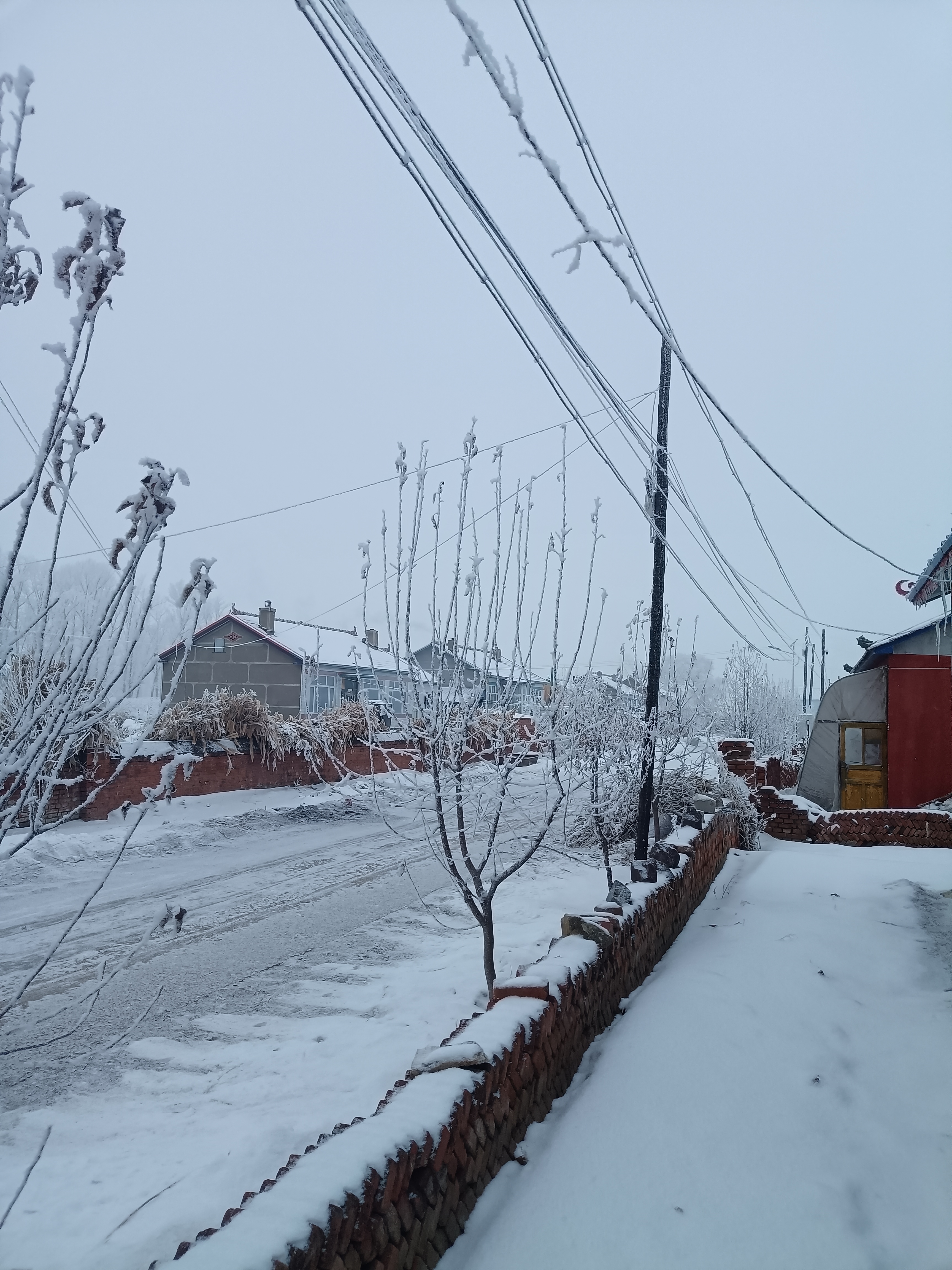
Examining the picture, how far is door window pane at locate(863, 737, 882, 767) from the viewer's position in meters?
15.5

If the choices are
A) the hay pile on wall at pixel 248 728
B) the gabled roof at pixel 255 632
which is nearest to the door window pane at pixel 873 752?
the hay pile on wall at pixel 248 728

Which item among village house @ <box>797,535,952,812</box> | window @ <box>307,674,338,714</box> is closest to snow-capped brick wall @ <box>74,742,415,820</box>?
village house @ <box>797,535,952,812</box>

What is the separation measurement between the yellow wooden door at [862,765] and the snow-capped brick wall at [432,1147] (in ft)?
41.2

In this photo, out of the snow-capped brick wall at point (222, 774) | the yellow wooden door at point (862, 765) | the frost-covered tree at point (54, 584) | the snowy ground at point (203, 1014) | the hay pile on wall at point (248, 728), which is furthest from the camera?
the hay pile on wall at point (248, 728)

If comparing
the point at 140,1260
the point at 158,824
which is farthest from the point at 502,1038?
the point at 158,824

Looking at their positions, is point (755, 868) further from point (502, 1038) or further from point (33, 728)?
point (33, 728)

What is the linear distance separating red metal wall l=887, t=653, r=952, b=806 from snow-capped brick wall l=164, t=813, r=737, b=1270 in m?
12.0

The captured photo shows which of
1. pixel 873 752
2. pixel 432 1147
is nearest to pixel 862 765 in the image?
pixel 873 752

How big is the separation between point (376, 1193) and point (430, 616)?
11.3ft

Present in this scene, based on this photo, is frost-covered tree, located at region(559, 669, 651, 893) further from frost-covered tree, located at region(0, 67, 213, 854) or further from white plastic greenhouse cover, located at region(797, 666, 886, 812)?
white plastic greenhouse cover, located at region(797, 666, 886, 812)

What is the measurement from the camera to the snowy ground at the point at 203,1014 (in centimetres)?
333

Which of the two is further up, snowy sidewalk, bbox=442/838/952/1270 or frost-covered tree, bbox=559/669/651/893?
frost-covered tree, bbox=559/669/651/893

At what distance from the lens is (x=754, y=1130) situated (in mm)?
3553

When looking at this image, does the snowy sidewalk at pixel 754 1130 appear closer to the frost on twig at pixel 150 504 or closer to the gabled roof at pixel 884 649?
the frost on twig at pixel 150 504
